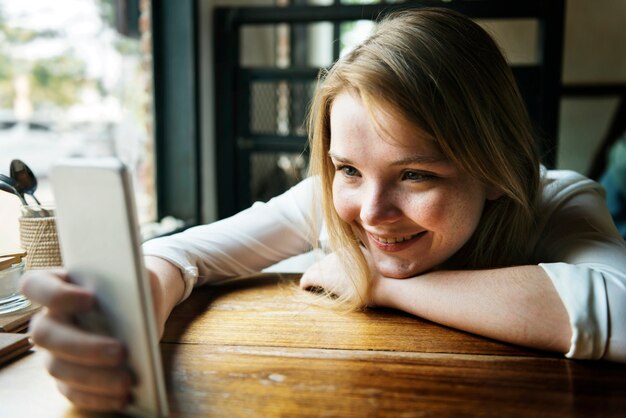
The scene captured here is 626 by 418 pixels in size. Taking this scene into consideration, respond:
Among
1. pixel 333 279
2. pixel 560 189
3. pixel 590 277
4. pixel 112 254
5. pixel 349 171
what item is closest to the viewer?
pixel 112 254

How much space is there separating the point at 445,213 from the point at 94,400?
0.58m

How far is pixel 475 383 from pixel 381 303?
0.30m

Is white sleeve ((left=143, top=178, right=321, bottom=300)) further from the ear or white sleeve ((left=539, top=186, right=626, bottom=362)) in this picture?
white sleeve ((left=539, top=186, right=626, bottom=362))

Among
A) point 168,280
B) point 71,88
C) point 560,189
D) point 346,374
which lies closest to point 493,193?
point 560,189

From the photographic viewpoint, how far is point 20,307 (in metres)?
0.90

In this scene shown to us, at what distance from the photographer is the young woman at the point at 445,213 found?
33.2 inches

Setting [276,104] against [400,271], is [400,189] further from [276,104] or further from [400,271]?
[276,104]

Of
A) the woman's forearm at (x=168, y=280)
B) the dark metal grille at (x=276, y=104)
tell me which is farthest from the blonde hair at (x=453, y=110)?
the dark metal grille at (x=276, y=104)

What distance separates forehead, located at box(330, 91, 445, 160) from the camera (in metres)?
0.87

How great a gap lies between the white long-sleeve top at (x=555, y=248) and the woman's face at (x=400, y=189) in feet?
0.56

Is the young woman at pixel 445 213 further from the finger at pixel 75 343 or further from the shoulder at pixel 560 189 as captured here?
the finger at pixel 75 343

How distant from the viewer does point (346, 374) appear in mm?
715

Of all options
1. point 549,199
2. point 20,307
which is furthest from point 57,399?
point 549,199

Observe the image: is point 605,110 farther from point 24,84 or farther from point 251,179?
point 24,84
